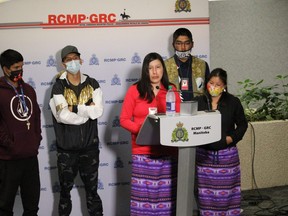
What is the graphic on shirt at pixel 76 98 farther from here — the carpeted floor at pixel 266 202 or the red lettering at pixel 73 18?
the carpeted floor at pixel 266 202

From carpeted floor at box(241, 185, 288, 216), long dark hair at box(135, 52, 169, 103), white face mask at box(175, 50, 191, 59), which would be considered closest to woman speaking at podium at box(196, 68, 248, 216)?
long dark hair at box(135, 52, 169, 103)

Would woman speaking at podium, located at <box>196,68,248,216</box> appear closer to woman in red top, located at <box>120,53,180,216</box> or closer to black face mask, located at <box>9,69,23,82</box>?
woman in red top, located at <box>120,53,180,216</box>

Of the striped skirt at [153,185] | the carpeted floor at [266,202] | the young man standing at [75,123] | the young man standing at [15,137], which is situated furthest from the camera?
the carpeted floor at [266,202]

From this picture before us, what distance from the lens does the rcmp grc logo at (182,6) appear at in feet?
13.4

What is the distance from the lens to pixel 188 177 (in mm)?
2391

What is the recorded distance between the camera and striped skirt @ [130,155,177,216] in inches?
121

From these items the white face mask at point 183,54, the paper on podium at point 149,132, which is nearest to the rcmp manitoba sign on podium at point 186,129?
the paper on podium at point 149,132

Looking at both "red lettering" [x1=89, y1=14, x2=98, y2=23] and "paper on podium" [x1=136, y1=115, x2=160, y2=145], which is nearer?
"paper on podium" [x1=136, y1=115, x2=160, y2=145]

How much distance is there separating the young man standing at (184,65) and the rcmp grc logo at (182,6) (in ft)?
1.27

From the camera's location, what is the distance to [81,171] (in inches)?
143

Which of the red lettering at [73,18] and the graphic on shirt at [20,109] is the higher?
the red lettering at [73,18]

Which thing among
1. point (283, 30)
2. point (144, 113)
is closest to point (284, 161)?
point (283, 30)

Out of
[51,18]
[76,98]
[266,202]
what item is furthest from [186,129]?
[266,202]

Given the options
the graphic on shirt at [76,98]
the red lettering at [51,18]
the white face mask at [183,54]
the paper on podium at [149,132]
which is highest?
the red lettering at [51,18]
